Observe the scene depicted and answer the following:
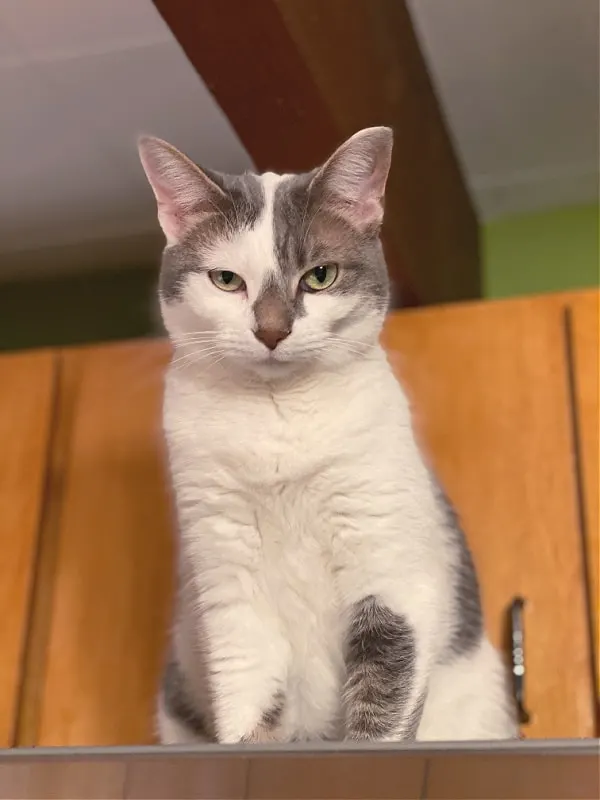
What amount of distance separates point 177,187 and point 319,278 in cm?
21

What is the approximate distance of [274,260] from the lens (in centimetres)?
98

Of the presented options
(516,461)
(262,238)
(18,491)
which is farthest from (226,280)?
(18,491)

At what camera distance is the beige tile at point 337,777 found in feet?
2.26

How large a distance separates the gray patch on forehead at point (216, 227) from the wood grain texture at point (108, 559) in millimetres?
436

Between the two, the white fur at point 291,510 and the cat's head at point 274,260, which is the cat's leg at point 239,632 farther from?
the cat's head at point 274,260

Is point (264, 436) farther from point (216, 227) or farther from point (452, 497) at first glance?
point (452, 497)

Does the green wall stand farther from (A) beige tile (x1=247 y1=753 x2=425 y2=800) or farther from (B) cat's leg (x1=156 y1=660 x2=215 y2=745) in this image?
(A) beige tile (x1=247 y1=753 x2=425 y2=800)

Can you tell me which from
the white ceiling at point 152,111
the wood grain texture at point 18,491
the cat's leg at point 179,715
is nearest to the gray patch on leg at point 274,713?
the cat's leg at point 179,715

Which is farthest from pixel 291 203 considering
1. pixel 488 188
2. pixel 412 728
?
pixel 488 188

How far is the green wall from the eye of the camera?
1.95 m

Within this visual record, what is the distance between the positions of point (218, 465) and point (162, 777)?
13.8 inches

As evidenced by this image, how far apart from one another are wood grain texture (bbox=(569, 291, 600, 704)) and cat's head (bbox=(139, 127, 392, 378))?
0.43 metres

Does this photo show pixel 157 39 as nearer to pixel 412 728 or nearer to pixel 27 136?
pixel 27 136

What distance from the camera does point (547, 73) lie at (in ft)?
5.43
